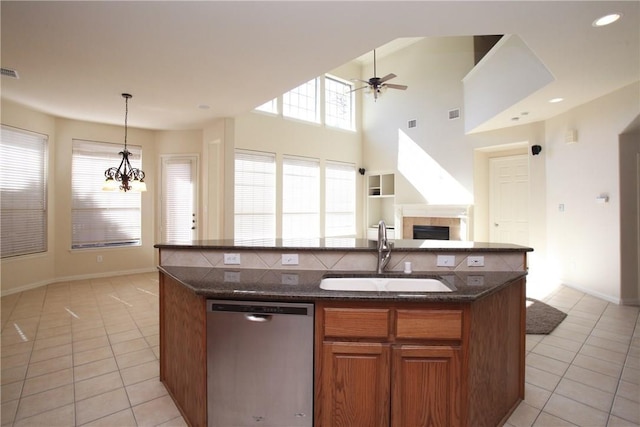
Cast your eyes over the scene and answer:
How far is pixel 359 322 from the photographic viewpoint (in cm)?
158

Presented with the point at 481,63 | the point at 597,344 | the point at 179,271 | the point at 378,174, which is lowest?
the point at 597,344

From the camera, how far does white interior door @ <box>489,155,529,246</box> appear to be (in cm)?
593

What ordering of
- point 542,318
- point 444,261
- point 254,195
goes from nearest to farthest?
point 444,261 → point 542,318 → point 254,195

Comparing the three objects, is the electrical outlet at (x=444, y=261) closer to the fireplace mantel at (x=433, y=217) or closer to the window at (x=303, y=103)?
the fireplace mantel at (x=433, y=217)

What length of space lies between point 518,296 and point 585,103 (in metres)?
4.04

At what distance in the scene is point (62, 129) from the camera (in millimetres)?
5215

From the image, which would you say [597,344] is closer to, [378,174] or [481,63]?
[481,63]

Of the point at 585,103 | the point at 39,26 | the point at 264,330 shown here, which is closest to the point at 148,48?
the point at 39,26

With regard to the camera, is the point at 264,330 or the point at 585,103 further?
the point at 585,103

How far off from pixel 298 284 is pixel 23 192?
525 centimetres

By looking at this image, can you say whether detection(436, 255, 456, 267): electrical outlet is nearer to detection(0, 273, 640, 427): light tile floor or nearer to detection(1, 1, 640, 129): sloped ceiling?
detection(0, 273, 640, 427): light tile floor

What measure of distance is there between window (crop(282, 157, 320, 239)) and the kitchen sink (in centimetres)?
492

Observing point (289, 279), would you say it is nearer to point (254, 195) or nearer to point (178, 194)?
point (254, 195)

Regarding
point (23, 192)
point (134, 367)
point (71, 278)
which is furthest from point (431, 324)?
point (71, 278)
